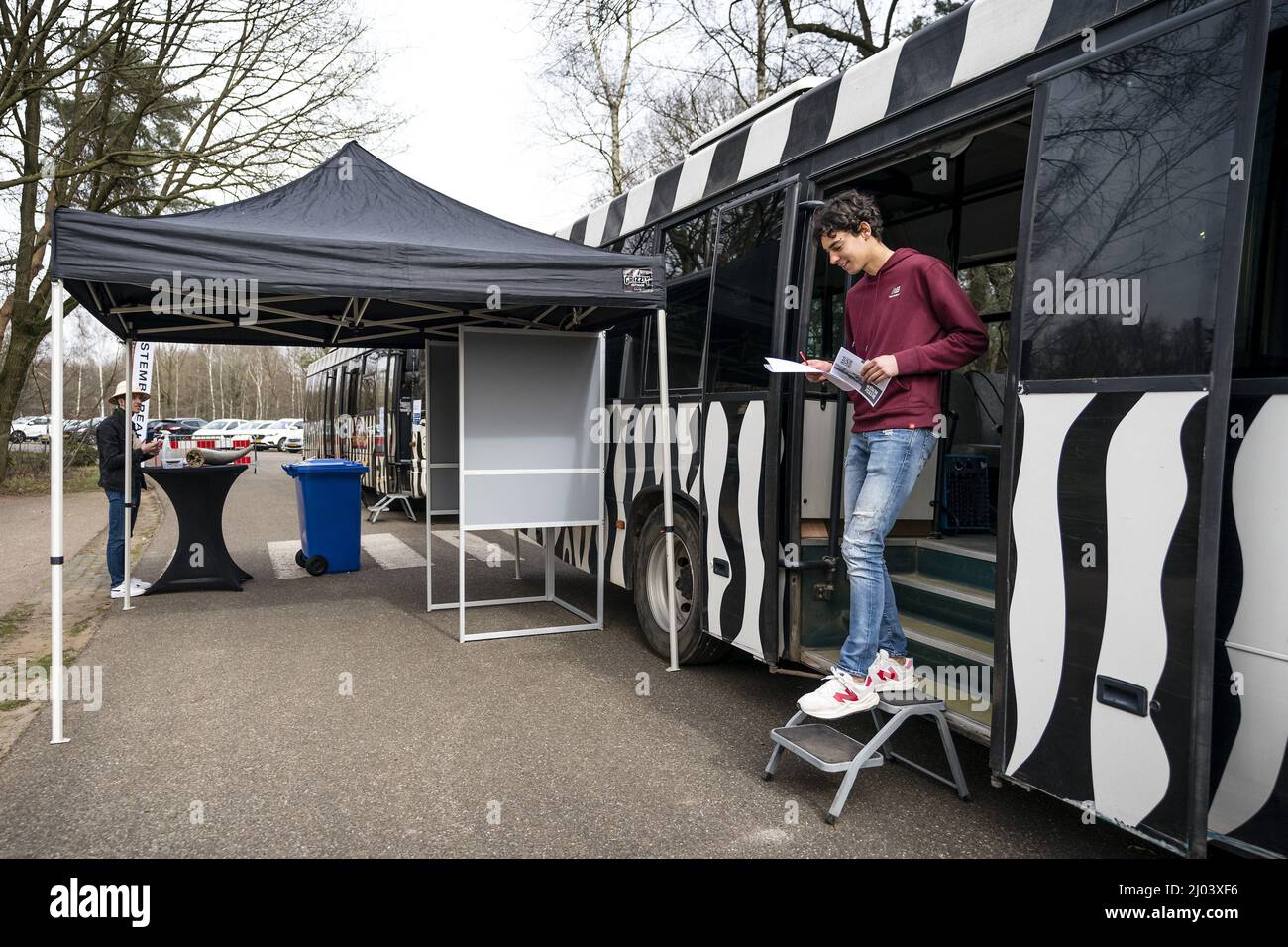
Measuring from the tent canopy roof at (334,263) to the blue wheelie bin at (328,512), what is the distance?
223 cm

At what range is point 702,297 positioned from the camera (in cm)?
530

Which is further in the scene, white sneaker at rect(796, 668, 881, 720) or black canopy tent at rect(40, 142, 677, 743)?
black canopy tent at rect(40, 142, 677, 743)

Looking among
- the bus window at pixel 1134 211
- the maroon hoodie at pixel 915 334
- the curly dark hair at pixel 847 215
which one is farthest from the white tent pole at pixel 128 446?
the bus window at pixel 1134 211

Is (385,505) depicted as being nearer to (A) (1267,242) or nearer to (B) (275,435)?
(A) (1267,242)

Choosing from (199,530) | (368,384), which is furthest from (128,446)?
(368,384)

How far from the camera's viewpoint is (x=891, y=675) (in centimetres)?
360

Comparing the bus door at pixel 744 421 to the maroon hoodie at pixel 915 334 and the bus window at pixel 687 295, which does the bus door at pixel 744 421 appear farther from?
the maroon hoodie at pixel 915 334

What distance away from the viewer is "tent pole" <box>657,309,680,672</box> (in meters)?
5.24

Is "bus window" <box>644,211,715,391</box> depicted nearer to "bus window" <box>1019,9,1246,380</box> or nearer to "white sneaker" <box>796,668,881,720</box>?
"white sneaker" <box>796,668,881,720</box>

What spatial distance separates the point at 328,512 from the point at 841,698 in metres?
6.80

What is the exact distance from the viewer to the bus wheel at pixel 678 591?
5289 millimetres

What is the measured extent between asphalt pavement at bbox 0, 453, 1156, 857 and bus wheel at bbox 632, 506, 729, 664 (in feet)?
0.55

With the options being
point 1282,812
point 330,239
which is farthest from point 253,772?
point 1282,812

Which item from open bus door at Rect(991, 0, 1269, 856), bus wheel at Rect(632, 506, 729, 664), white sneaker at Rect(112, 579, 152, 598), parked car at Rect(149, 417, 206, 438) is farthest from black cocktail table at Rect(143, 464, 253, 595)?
open bus door at Rect(991, 0, 1269, 856)
